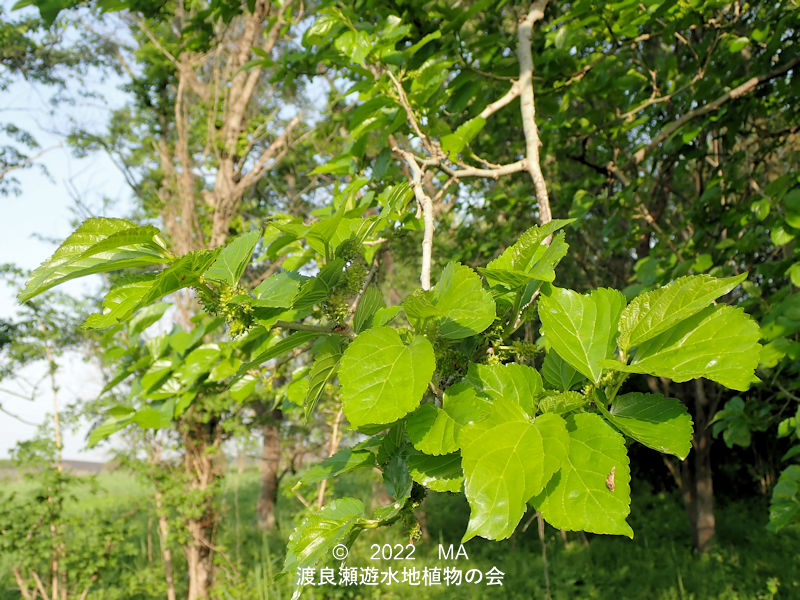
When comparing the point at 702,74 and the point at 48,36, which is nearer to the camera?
the point at 702,74

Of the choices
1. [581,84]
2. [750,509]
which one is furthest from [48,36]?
[750,509]

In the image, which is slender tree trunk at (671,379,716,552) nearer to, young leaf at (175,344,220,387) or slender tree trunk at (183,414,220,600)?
slender tree trunk at (183,414,220,600)

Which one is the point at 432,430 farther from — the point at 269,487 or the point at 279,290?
the point at 269,487

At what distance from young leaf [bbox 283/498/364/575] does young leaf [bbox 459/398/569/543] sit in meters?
0.15

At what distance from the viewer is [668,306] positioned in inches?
17.0

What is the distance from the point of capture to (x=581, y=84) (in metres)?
1.91

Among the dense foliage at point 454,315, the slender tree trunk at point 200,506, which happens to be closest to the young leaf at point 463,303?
the dense foliage at point 454,315

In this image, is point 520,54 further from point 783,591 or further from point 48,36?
point 48,36

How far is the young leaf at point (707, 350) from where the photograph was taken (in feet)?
1.30

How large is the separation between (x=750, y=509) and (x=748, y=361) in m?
7.95

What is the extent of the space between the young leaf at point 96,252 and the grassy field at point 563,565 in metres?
3.27

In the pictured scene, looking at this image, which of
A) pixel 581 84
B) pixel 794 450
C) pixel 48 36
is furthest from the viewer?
pixel 48 36

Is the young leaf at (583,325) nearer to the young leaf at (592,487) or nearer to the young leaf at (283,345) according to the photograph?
the young leaf at (592,487)

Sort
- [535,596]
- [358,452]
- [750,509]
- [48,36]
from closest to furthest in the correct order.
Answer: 1. [358,452]
2. [535,596]
3. [750,509]
4. [48,36]
